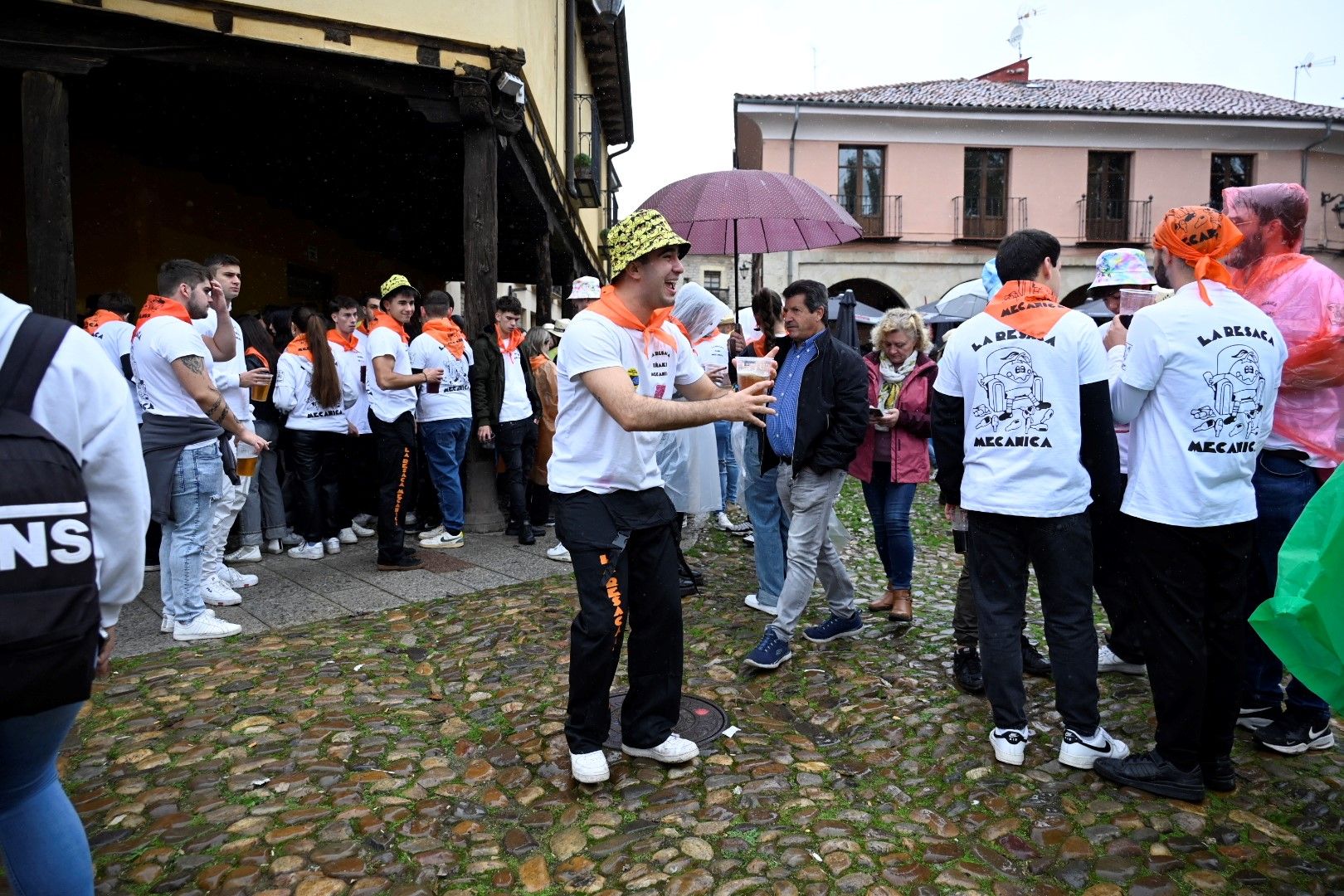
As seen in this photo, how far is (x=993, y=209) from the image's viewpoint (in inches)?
972

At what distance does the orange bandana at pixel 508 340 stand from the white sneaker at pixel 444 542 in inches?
64.0

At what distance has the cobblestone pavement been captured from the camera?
272 centimetres

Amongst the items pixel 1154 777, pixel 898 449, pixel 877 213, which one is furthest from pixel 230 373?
pixel 877 213

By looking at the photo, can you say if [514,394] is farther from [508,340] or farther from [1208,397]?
[1208,397]

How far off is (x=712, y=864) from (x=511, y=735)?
1.24 metres

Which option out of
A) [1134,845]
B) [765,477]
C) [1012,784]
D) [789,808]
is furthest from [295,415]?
[1134,845]

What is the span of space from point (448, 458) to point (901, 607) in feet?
12.9

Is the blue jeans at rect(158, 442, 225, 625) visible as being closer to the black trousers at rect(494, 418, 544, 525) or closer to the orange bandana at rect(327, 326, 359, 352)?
the orange bandana at rect(327, 326, 359, 352)

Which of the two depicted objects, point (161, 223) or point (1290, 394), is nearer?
point (1290, 394)

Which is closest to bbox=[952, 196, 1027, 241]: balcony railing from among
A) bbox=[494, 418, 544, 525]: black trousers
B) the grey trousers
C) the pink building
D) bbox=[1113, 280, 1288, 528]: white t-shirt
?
the pink building

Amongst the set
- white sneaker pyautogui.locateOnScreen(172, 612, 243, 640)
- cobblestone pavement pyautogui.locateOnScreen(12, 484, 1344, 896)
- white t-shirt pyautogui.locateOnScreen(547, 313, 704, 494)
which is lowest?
cobblestone pavement pyautogui.locateOnScreen(12, 484, 1344, 896)

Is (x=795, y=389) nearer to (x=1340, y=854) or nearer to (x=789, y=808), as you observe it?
(x=789, y=808)

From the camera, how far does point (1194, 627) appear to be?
123 inches

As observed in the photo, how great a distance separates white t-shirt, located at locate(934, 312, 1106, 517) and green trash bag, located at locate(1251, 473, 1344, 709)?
929 millimetres
